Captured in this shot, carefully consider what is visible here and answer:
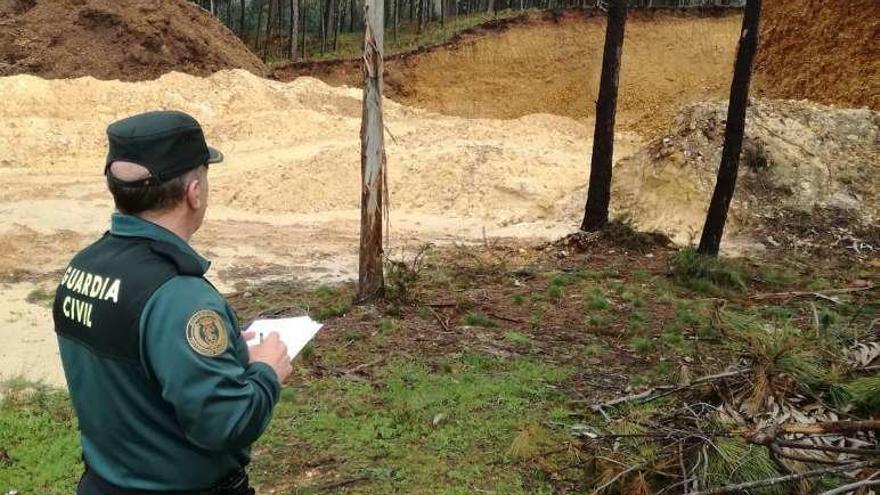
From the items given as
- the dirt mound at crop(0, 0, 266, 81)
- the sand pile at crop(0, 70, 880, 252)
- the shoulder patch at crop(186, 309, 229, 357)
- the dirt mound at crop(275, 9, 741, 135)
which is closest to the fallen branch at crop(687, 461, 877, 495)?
the shoulder patch at crop(186, 309, 229, 357)

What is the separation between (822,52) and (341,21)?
37.7 meters

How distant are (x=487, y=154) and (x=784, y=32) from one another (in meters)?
6.69

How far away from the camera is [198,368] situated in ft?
6.39

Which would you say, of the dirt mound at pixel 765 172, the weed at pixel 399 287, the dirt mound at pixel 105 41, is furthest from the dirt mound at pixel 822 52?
the dirt mound at pixel 105 41

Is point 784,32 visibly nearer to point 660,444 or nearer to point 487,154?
point 487,154

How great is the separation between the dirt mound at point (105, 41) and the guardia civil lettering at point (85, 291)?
848 inches

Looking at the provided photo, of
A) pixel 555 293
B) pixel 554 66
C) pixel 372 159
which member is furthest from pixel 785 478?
pixel 554 66

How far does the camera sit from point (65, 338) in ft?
7.16

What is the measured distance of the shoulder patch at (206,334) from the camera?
1.95 metres

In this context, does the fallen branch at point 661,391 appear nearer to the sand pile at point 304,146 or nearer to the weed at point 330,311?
the weed at point 330,311

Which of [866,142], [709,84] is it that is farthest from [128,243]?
[709,84]

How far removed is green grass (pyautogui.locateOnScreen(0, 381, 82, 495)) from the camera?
4730 mm

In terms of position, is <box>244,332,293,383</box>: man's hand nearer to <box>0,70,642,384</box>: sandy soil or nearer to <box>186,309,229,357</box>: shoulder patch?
<box>186,309,229,357</box>: shoulder patch

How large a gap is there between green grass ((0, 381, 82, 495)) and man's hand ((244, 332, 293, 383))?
9.84 feet
